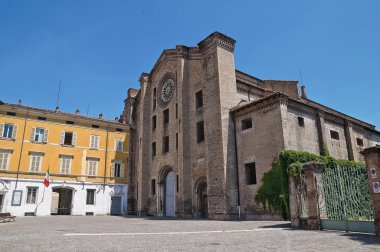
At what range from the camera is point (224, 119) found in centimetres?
2003

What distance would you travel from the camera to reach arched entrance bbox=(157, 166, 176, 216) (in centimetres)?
2415

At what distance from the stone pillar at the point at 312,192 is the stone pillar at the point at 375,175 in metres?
2.11

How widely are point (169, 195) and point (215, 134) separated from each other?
25.2 feet

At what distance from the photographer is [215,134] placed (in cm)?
2020

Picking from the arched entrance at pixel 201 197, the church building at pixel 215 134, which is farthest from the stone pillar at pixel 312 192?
the arched entrance at pixel 201 197

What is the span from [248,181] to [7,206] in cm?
1961

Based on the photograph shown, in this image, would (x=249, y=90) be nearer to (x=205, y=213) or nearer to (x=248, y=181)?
(x=248, y=181)

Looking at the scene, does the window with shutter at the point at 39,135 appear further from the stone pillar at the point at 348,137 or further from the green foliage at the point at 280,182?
the stone pillar at the point at 348,137

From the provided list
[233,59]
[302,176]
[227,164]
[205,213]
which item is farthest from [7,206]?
[302,176]

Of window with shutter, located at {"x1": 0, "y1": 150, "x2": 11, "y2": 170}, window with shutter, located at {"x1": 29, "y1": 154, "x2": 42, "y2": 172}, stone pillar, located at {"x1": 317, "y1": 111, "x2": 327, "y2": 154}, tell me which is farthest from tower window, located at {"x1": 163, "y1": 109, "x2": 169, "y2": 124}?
window with shutter, located at {"x1": 0, "y1": 150, "x2": 11, "y2": 170}

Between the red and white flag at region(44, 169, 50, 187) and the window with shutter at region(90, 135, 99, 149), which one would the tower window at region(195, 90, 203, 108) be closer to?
the window with shutter at region(90, 135, 99, 149)

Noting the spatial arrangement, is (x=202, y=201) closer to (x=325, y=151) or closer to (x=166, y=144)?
(x=166, y=144)

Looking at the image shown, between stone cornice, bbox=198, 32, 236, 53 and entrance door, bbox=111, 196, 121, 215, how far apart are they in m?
16.9

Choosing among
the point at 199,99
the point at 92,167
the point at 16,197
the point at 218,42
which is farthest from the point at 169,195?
the point at 218,42
